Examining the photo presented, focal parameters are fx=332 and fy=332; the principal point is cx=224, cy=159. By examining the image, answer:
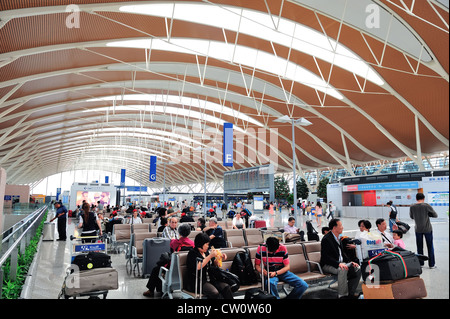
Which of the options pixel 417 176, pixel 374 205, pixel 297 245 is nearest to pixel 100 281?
pixel 297 245

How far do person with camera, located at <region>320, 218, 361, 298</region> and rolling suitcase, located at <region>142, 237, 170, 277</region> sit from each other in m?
3.76

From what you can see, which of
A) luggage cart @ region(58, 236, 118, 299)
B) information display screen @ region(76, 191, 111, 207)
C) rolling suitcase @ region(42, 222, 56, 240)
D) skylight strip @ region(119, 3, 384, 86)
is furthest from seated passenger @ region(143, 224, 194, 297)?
information display screen @ region(76, 191, 111, 207)

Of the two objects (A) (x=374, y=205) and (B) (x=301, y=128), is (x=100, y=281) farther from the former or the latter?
(B) (x=301, y=128)

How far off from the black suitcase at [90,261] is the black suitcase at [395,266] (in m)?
4.07

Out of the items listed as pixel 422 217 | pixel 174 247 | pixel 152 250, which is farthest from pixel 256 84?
pixel 174 247

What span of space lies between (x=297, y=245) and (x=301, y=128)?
27.5m

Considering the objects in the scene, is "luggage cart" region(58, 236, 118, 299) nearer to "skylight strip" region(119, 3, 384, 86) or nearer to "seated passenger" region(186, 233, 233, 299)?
"seated passenger" region(186, 233, 233, 299)

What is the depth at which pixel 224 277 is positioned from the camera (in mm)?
4934

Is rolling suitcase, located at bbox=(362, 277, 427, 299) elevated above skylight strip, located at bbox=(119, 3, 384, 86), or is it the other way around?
skylight strip, located at bbox=(119, 3, 384, 86)

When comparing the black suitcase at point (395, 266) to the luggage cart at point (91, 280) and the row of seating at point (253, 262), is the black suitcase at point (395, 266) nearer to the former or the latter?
the row of seating at point (253, 262)

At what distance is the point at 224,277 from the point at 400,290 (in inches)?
91.7

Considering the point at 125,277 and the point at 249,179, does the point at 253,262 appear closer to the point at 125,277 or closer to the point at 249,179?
the point at 125,277

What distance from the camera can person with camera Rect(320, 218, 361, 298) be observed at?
5750mm

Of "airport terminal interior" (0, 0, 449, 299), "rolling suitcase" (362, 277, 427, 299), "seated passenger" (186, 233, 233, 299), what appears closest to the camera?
"rolling suitcase" (362, 277, 427, 299)
